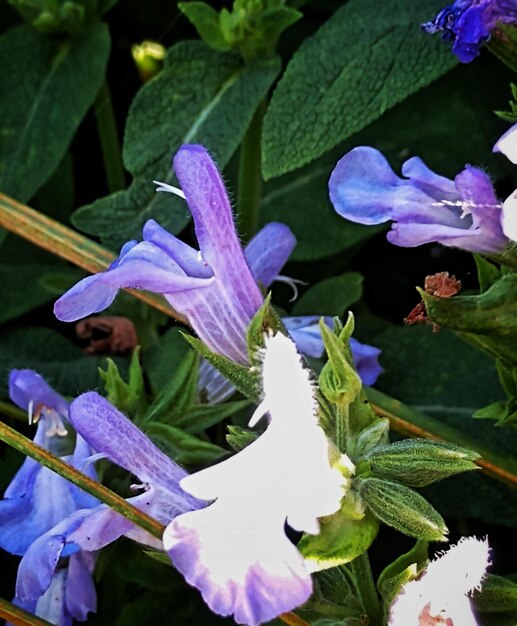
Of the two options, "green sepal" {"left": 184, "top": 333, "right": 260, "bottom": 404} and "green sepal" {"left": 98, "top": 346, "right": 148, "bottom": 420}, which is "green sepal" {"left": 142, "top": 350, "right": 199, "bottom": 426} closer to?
"green sepal" {"left": 98, "top": 346, "right": 148, "bottom": 420}

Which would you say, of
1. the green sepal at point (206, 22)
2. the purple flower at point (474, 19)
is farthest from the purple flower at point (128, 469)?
the green sepal at point (206, 22)

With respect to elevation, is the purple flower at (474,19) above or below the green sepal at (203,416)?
above

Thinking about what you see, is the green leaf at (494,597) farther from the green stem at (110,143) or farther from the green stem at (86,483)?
the green stem at (110,143)

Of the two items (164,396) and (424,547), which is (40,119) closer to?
(164,396)

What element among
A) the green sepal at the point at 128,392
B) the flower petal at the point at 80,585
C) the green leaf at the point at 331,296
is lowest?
the green leaf at the point at 331,296

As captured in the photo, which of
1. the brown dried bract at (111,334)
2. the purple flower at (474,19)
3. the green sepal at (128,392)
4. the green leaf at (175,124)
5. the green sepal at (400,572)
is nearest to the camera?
the green sepal at (400,572)

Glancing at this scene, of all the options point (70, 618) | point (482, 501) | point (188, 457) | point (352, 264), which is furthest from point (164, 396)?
point (352, 264)
